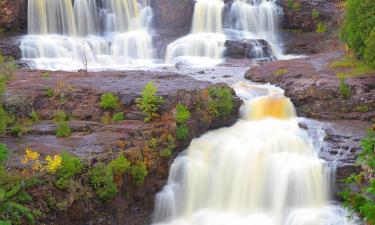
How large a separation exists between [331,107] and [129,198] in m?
8.42

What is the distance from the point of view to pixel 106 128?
557 inches

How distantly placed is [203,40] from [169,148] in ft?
52.7

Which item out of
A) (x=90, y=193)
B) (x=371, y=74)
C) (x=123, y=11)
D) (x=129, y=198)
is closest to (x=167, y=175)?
(x=129, y=198)

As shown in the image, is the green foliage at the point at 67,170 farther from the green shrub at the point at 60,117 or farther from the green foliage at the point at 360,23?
the green foliage at the point at 360,23

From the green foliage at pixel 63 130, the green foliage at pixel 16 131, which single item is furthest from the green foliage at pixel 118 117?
the green foliage at pixel 16 131

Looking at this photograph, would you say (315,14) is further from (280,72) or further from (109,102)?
(109,102)

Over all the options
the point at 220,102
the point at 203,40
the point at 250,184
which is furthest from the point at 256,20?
the point at 250,184

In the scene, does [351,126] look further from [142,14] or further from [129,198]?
[142,14]

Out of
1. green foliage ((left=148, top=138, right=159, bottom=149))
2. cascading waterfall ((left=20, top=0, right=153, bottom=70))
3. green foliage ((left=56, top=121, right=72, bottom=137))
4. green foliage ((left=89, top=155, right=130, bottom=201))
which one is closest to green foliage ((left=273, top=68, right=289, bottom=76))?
cascading waterfall ((left=20, top=0, right=153, bottom=70))

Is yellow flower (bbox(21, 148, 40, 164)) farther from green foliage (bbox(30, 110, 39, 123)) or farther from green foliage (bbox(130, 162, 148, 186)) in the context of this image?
green foliage (bbox(30, 110, 39, 123))

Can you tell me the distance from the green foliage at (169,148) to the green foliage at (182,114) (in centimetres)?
81

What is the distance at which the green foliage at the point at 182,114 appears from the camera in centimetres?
1484

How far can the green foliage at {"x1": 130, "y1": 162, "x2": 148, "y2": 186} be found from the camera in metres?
12.7

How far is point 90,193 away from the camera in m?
11.6
